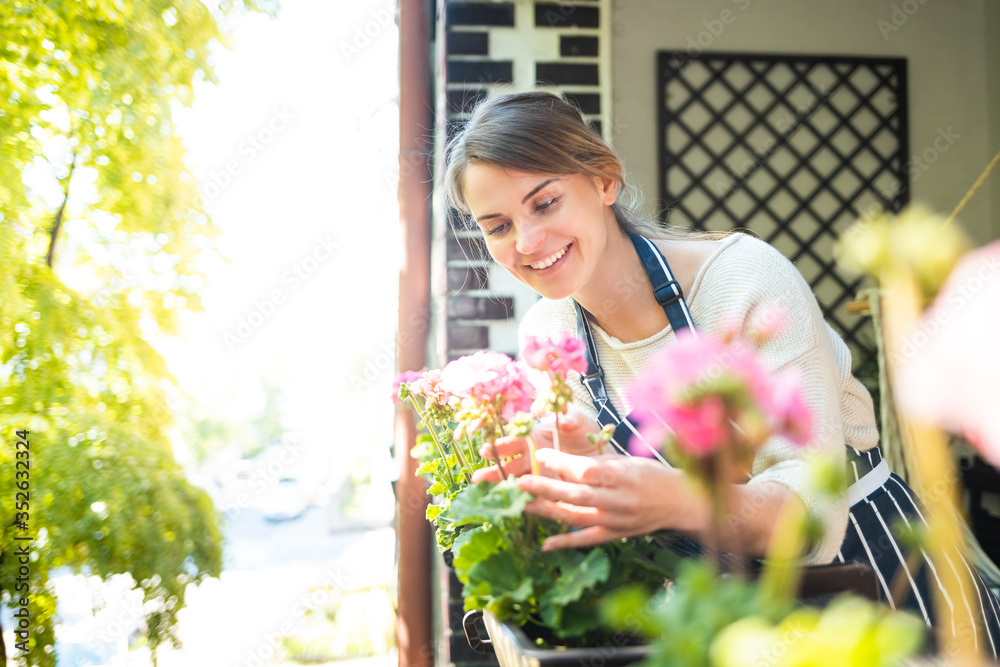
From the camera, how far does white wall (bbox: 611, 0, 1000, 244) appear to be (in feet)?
10.1

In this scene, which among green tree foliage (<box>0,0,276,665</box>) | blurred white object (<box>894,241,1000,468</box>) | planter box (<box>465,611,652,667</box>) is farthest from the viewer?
green tree foliage (<box>0,0,276,665</box>)

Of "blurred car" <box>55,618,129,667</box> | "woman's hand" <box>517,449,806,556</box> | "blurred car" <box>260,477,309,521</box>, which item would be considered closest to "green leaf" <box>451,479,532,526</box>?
"woman's hand" <box>517,449,806,556</box>

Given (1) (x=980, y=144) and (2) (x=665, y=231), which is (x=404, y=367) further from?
(1) (x=980, y=144)

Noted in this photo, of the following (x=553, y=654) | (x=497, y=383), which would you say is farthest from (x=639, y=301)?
(x=553, y=654)

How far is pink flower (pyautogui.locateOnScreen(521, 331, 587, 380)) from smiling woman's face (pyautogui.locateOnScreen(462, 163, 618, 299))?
0.40 m

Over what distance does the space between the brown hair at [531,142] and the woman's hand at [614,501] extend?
0.59 m

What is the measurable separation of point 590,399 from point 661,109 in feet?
7.32

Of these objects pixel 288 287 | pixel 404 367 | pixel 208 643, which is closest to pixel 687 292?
pixel 404 367

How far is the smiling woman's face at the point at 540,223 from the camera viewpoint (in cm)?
108

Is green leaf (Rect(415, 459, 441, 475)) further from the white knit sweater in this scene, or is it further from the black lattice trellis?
the black lattice trellis

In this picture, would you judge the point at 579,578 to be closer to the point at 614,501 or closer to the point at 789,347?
the point at 614,501

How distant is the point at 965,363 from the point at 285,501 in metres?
21.3

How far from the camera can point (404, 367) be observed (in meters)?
2.39

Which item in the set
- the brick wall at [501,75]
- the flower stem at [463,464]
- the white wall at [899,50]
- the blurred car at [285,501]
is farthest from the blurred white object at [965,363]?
the blurred car at [285,501]
